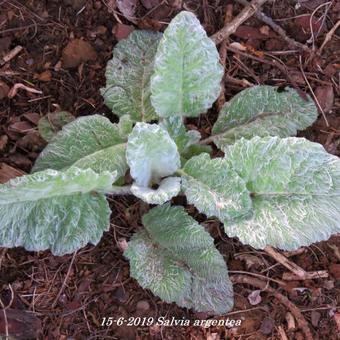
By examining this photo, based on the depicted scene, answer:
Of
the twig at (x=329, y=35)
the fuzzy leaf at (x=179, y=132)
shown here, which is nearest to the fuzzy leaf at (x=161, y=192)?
the fuzzy leaf at (x=179, y=132)

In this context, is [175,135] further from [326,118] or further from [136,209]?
[326,118]

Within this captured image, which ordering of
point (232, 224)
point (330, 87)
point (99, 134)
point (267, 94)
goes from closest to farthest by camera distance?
point (232, 224) → point (99, 134) → point (267, 94) → point (330, 87)

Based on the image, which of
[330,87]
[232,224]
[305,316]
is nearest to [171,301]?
[232,224]

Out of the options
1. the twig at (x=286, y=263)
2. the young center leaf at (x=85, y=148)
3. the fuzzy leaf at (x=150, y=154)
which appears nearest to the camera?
the fuzzy leaf at (x=150, y=154)

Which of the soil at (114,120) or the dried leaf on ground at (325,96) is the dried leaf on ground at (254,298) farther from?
the dried leaf on ground at (325,96)

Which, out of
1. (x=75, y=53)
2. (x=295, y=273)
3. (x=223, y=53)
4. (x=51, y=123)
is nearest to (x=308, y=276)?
(x=295, y=273)
